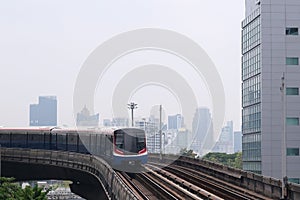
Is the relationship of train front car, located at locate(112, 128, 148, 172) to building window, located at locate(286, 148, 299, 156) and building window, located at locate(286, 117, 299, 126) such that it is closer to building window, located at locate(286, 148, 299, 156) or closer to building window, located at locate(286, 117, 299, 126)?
building window, located at locate(286, 148, 299, 156)

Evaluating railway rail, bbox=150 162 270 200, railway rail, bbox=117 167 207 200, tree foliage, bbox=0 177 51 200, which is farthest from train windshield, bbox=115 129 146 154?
tree foliage, bbox=0 177 51 200

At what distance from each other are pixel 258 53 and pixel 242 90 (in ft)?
28.4

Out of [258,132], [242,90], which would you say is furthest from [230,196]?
[242,90]

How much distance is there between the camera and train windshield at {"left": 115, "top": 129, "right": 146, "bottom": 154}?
38406 millimetres

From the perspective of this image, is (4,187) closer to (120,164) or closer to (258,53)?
(120,164)

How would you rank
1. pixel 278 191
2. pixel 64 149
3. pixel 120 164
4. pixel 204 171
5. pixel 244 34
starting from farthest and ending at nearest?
pixel 244 34 < pixel 64 149 < pixel 204 171 < pixel 120 164 < pixel 278 191

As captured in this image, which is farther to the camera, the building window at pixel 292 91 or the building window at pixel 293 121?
the building window at pixel 292 91

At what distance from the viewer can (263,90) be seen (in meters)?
64.4

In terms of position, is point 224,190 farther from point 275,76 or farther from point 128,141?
point 275,76

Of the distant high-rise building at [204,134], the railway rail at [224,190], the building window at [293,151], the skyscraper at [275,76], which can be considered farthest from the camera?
the distant high-rise building at [204,134]

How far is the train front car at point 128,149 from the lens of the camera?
126 feet

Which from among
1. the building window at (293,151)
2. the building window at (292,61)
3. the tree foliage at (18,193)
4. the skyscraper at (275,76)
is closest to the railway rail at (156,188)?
the tree foliage at (18,193)

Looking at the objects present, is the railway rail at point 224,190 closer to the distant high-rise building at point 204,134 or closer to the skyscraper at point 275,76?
the skyscraper at point 275,76

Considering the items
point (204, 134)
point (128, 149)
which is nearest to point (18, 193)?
point (128, 149)
